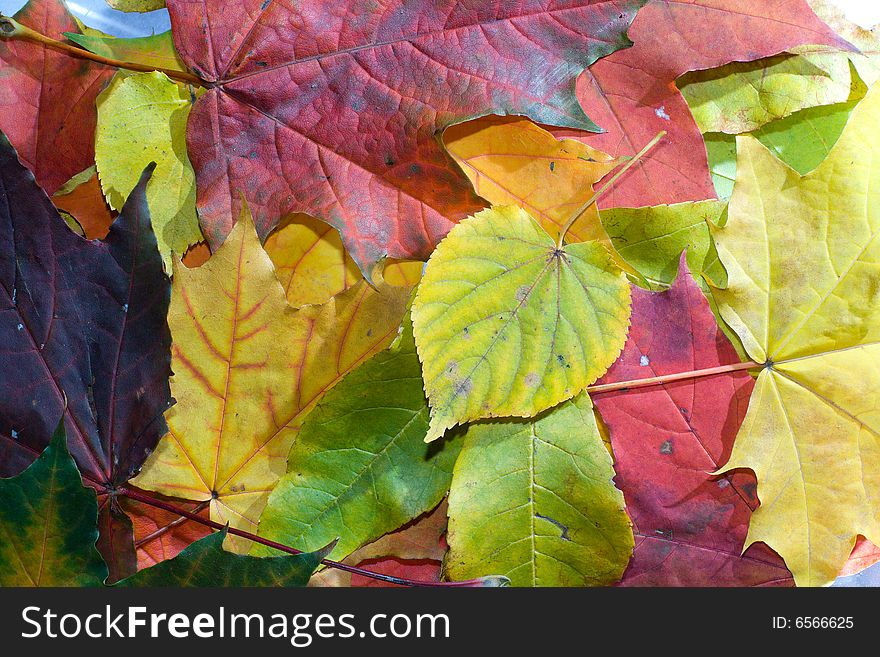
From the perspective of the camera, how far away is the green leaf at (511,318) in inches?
15.9

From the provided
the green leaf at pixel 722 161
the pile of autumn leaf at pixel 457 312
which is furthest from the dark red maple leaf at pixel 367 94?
the green leaf at pixel 722 161

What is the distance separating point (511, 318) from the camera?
1.37 ft

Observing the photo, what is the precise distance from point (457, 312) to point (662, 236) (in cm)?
15

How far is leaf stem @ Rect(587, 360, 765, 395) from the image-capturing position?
0.45 meters

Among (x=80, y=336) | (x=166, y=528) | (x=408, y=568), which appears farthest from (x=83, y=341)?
(x=408, y=568)

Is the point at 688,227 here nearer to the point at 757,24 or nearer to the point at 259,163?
the point at 757,24

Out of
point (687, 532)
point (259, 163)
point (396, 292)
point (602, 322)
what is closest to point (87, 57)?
point (259, 163)

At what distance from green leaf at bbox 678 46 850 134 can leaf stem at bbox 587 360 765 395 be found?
158 mm

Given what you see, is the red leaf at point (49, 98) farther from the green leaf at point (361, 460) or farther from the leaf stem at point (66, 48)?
the green leaf at point (361, 460)

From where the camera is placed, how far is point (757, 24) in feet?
1.46

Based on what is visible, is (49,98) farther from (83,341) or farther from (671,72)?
(671,72)

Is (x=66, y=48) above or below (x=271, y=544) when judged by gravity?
above

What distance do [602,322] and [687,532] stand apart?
0.51 ft

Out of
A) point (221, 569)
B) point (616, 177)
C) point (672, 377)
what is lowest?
point (221, 569)
